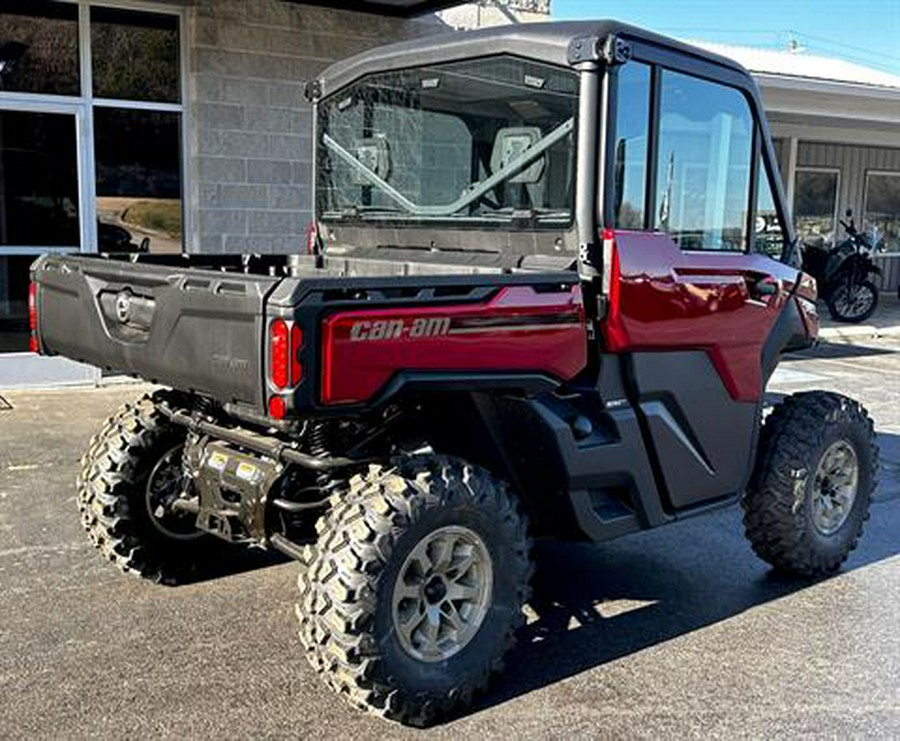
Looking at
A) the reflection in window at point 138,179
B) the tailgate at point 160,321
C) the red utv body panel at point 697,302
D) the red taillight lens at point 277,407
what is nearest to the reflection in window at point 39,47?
the reflection in window at point 138,179

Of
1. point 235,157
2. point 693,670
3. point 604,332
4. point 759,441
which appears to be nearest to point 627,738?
point 693,670

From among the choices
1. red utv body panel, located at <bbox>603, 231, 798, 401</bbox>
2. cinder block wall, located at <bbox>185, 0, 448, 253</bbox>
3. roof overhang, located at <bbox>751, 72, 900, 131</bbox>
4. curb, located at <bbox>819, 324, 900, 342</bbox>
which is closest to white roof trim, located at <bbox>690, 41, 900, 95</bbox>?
roof overhang, located at <bbox>751, 72, 900, 131</bbox>

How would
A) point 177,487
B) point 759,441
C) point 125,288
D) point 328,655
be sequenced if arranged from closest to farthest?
point 328,655
point 125,288
point 177,487
point 759,441

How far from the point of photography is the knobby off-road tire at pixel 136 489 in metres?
4.35

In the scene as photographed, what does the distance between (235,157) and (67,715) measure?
723 cm

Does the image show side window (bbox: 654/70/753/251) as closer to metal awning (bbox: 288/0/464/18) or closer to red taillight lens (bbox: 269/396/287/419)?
red taillight lens (bbox: 269/396/287/419)

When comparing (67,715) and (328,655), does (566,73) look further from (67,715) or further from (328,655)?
(67,715)

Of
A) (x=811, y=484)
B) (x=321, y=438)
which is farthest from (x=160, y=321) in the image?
(x=811, y=484)

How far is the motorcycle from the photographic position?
15484 millimetres

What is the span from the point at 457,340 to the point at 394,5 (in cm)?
794

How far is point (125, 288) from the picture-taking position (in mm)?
3666

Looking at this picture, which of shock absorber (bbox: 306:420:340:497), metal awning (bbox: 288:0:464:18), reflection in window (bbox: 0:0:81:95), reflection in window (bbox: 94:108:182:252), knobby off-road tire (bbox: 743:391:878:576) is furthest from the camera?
metal awning (bbox: 288:0:464:18)

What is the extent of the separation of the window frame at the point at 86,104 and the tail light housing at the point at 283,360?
697 cm

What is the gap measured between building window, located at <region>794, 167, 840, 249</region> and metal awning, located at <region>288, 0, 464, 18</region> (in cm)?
1061
